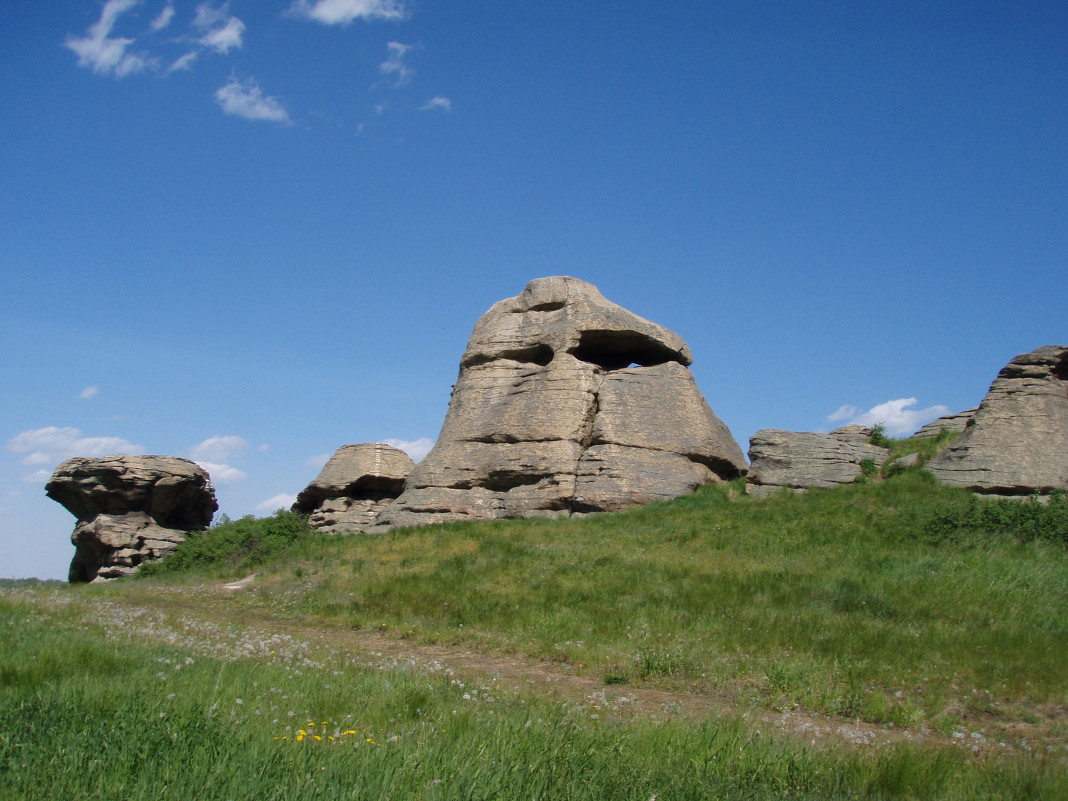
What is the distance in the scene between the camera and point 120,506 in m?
28.5

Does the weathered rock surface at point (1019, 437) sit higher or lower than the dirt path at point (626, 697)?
higher

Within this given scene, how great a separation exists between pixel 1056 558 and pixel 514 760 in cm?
1399

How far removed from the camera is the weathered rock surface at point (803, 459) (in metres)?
23.5

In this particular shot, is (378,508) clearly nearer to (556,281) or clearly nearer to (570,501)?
(570,501)

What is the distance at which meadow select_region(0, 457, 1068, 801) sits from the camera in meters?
4.21

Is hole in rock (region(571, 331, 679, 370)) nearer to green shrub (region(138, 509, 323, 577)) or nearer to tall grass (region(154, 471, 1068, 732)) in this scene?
tall grass (region(154, 471, 1068, 732))

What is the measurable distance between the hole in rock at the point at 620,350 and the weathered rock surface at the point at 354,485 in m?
8.25

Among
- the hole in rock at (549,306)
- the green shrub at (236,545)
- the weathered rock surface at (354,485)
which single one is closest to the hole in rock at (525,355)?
the hole in rock at (549,306)

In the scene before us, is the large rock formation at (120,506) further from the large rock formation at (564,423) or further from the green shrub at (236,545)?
the large rock formation at (564,423)

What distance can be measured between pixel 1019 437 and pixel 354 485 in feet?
70.8

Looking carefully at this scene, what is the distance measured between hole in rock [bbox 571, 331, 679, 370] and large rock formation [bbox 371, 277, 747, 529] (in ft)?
0.24

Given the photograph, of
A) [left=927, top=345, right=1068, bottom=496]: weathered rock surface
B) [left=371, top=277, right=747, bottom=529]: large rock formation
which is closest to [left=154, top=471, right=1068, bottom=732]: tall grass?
[left=927, top=345, right=1068, bottom=496]: weathered rock surface

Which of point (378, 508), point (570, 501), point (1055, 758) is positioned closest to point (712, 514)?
point (570, 501)

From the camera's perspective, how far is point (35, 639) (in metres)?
7.46
